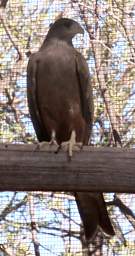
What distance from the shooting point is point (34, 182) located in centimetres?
163

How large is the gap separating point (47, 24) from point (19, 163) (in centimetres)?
233

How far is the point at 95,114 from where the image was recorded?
3557 mm

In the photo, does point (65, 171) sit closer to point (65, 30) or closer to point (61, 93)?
point (61, 93)

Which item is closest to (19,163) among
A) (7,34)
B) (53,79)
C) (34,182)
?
(34,182)

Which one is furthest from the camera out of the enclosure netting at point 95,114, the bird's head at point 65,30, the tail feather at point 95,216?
the enclosure netting at point 95,114

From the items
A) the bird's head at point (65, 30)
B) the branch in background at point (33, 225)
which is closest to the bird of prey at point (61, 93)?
the bird's head at point (65, 30)

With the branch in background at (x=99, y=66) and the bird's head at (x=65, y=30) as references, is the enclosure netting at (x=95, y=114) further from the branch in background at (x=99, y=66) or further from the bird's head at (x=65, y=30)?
the bird's head at (x=65, y=30)

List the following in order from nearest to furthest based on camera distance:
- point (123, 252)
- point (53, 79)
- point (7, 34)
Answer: point (53, 79)
point (123, 252)
point (7, 34)

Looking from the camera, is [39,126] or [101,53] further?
[101,53]

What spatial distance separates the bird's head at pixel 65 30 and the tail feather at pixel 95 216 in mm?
1067

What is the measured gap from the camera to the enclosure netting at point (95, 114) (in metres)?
3.56

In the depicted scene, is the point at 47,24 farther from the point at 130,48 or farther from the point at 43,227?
the point at 43,227

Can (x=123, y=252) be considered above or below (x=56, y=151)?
below

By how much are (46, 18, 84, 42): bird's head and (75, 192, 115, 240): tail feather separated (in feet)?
3.50
